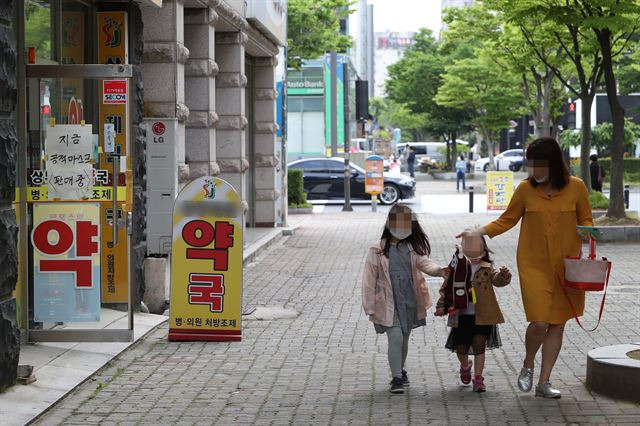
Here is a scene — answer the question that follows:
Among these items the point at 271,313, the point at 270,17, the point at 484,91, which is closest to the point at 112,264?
the point at 271,313

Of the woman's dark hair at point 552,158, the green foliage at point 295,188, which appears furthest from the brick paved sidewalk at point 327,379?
the green foliage at point 295,188

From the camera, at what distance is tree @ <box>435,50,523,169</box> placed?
5647 cm

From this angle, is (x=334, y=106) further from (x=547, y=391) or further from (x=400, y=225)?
(x=547, y=391)

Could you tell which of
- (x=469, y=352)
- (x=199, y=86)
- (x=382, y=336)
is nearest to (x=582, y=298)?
(x=469, y=352)

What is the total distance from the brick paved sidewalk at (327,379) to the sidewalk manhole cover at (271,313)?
6.6 inches

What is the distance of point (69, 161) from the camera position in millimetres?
9711

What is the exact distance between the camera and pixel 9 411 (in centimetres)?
721

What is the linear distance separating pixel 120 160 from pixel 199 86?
5.85 meters

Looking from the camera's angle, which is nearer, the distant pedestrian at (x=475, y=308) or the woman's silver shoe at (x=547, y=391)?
the woman's silver shoe at (x=547, y=391)

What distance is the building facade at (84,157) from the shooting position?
8344 mm

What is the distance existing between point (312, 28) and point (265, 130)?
424 inches

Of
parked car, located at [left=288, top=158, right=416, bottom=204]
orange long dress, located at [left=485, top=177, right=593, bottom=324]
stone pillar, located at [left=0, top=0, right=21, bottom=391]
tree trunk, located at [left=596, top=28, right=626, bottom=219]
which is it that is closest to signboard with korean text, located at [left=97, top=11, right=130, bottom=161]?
stone pillar, located at [left=0, top=0, right=21, bottom=391]

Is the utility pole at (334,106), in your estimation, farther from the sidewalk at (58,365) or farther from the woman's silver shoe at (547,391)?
the woman's silver shoe at (547,391)

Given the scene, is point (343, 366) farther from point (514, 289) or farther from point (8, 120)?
point (514, 289)
